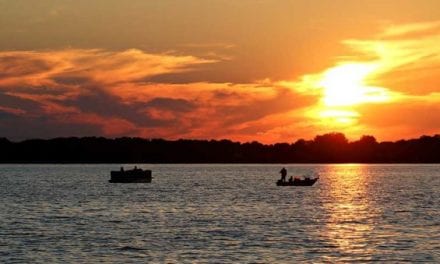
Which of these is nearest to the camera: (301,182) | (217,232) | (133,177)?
(217,232)

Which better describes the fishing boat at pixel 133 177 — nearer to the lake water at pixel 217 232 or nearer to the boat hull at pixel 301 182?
the boat hull at pixel 301 182

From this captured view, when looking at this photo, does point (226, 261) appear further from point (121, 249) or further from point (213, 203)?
point (213, 203)

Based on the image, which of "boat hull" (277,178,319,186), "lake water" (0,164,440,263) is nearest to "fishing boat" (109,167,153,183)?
"boat hull" (277,178,319,186)

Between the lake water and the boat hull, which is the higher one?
the boat hull

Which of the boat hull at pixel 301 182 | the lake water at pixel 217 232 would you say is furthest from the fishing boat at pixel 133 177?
the lake water at pixel 217 232

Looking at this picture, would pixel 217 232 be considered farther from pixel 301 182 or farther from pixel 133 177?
pixel 133 177

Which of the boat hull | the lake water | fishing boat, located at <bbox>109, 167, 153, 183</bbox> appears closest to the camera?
the lake water

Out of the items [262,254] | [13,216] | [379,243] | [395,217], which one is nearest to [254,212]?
[395,217]

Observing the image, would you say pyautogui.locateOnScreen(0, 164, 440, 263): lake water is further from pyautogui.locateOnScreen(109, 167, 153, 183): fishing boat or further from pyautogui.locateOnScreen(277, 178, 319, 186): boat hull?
pyautogui.locateOnScreen(109, 167, 153, 183): fishing boat

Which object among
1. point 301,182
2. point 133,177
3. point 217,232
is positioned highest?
point 133,177

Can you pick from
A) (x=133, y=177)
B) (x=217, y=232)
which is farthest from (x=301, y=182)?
(x=217, y=232)

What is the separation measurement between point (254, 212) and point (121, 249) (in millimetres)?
38119

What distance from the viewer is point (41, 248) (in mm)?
60000

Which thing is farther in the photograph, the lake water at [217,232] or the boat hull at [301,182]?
the boat hull at [301,182]
